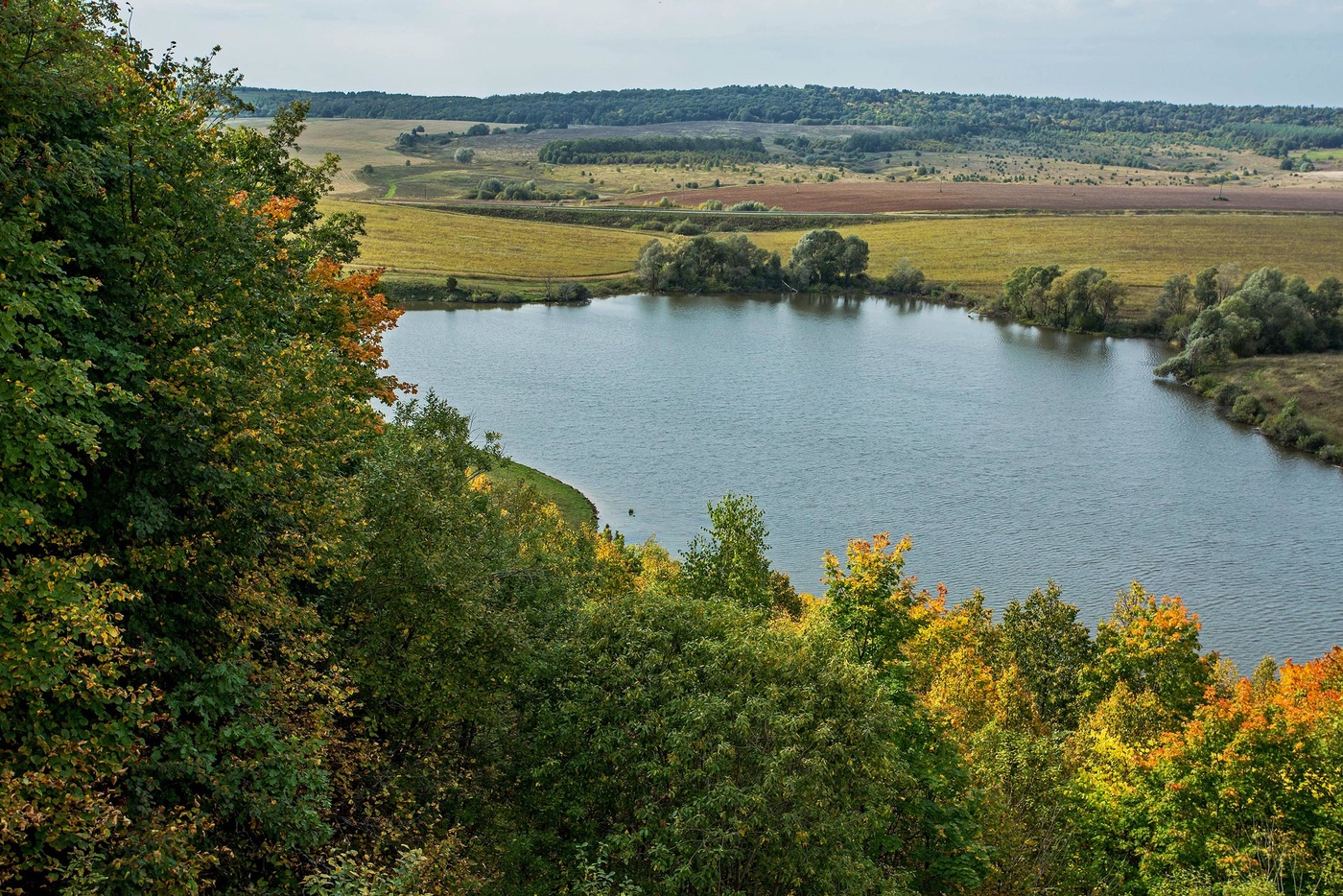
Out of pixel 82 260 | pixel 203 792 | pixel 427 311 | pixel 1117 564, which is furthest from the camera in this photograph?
pixel 427 311

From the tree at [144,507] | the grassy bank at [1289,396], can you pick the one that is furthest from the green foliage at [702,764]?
the grassy bank at [1289,396]

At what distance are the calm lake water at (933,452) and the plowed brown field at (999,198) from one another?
200ft

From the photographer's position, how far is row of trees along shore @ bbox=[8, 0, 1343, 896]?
388 inches

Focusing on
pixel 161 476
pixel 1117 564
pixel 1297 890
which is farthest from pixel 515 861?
pixel 1117 564

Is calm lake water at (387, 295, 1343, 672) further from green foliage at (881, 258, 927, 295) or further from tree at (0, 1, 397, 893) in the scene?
tree at (0, 1, 397, 893)

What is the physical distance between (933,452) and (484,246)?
254ft

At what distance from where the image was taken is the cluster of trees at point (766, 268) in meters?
117

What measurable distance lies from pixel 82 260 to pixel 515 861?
9.27 m

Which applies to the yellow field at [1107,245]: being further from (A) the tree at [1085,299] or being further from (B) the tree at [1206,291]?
(A) the tree at [1085,299]

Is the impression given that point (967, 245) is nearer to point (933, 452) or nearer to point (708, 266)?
point (708, 266)

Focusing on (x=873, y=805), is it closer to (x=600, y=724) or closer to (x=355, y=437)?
(x=600, y=724)

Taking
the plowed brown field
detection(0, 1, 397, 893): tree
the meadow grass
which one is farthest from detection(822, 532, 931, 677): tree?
the plowed brown field

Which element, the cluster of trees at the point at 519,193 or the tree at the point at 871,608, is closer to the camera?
the tree at the point at 871,608

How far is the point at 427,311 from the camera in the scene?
9862 cm
